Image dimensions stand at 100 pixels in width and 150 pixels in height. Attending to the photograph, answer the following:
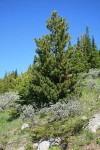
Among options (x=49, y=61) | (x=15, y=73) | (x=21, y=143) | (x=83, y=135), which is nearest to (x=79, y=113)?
(x=83, y=135)

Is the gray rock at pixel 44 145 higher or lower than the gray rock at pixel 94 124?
lower

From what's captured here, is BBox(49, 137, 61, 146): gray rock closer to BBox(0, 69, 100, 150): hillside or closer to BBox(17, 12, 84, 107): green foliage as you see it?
BBox(0, 69, 100, 150): hillside

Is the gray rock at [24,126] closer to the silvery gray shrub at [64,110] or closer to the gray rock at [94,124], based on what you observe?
the silvery gray shrub at [64,110]

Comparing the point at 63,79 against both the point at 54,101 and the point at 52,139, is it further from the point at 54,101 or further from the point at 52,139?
the point at 52,139

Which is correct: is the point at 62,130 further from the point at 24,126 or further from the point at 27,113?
the point at 27,113

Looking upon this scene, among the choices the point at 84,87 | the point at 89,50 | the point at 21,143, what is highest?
the point at 89,50

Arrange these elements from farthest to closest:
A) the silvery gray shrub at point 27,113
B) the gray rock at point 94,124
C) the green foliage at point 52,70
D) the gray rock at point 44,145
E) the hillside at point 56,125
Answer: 1. the green foliage at point 52,70
2. the silvery gray shrub at point 27,113
3. the gray rock at point 94,124
4. the gray rock at point 44,145
5. the hillside at point 56,125

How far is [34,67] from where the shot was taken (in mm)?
23062

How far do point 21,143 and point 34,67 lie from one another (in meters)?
8.13

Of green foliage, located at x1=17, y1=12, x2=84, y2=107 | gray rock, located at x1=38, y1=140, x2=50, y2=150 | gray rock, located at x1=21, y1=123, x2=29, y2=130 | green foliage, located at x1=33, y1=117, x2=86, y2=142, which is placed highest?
green foliage, located at x1=17, y1=12, x2=84, y2=107

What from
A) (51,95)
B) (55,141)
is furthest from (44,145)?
(51,95)

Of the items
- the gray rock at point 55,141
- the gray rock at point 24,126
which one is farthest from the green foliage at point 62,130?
the gray rock at point 24,126

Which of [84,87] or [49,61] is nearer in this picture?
[49,61]

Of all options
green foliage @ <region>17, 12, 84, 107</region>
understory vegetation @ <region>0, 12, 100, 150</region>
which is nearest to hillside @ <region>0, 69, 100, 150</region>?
understory vegetation @ <region>0, 12, 100, 150</region>
